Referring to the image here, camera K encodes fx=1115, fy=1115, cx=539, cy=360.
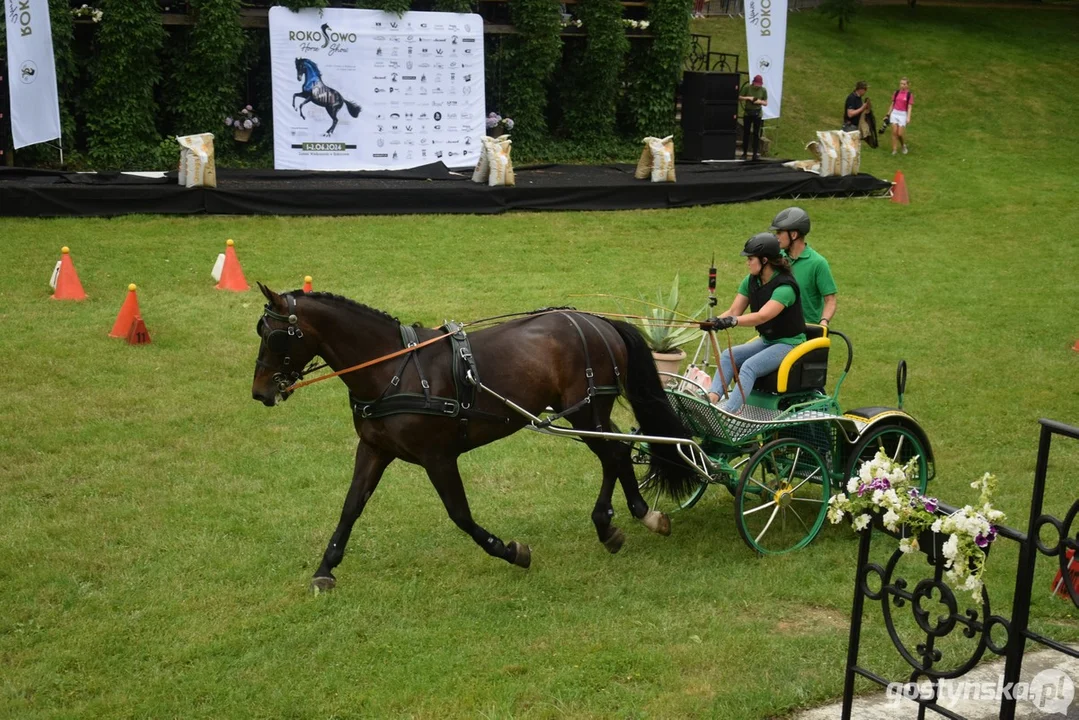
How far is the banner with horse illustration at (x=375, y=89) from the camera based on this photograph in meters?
18.9

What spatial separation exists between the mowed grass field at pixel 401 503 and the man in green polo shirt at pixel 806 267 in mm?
1516

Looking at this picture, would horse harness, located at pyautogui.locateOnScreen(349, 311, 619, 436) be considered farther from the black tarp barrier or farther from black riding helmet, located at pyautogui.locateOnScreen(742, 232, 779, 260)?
the black tarp barrier

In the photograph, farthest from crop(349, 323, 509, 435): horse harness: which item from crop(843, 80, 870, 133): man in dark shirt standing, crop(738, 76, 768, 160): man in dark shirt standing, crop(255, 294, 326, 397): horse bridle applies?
crop(843, 80, 870, 133): man in dark shirt standing

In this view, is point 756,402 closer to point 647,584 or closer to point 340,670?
point 647,584

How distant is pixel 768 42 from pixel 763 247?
50.7 ft

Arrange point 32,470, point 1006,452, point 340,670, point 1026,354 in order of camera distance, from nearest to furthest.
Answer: point 340,670
point 32,470
point 1006,452
point 1026,354

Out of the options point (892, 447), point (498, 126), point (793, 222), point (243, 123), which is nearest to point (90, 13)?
point (243, 123)

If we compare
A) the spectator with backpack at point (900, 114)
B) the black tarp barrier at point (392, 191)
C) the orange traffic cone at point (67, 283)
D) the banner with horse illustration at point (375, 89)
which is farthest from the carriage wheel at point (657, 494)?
the spectator with backpack at point (900, 114)

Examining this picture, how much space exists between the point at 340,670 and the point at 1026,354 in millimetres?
8547

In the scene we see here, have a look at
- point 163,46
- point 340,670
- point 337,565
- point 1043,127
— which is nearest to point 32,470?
point 337,565

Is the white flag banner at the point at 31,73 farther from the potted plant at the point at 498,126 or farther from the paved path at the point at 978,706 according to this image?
the paved path at the point at 978,706

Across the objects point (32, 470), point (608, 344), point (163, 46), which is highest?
point (163, 46)

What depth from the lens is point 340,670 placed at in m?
5.21

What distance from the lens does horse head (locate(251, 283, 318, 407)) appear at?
5703 millimetres
